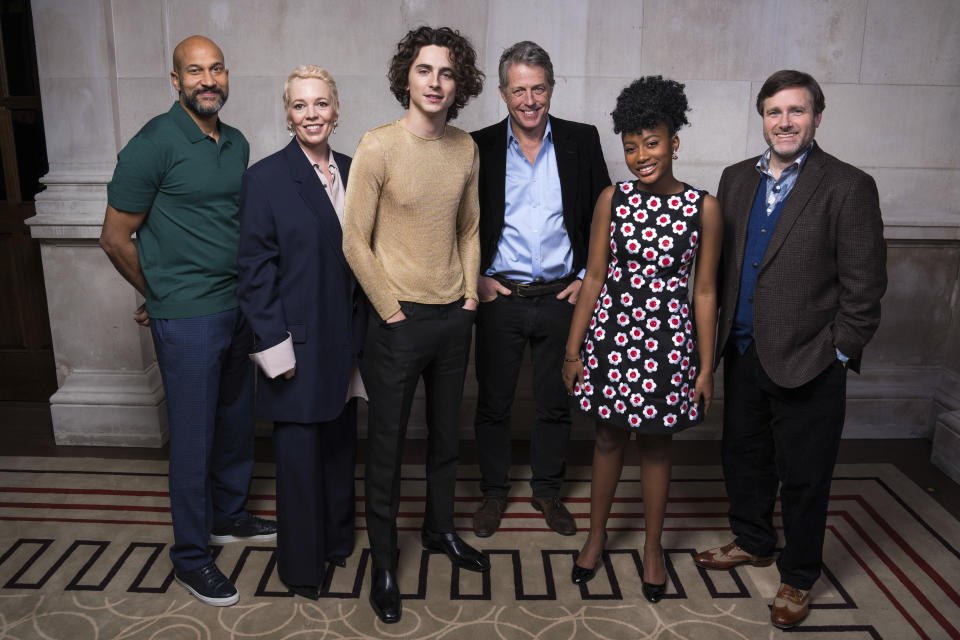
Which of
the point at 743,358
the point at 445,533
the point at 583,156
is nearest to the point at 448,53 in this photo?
the point at 583,156

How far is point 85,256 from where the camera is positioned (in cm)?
375

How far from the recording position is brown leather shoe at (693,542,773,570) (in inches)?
112

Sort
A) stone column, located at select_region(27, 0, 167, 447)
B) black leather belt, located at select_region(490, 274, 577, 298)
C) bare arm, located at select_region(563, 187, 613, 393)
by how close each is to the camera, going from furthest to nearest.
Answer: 1. stone column, located at select_region(27, 0, 167, 447)
2. black leather belt, located at select_region(490, 274, 577, 298)
3. bare arm, located at select_region(563, 187, 613, 393)

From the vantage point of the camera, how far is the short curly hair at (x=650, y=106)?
229cm

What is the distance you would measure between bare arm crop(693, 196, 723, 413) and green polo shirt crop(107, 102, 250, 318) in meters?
1.51

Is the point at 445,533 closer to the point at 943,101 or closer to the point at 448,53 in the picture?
the point at 448,53

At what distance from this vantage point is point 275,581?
9.04 feet

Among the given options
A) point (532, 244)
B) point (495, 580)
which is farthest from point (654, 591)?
point (532, 244)

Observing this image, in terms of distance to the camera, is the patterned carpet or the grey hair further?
the grey hair

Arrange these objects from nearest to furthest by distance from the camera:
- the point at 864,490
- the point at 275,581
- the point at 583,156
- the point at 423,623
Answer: the point at 423,623, the point at 275,581, the point at 583,156, the point at 864,490

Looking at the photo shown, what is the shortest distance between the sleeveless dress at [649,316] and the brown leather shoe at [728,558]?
662 mm

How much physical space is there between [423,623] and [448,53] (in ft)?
5.88

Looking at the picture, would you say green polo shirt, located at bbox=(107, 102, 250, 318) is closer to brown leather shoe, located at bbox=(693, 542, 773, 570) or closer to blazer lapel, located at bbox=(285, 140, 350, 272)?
blazer lapel, located at bbox=(285, 140, 350, 272)

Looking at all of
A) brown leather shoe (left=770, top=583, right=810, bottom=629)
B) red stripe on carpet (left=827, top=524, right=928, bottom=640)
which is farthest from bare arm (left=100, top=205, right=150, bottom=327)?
red stripe on carpet (left=827, top=524, right=928, bottom=640)
